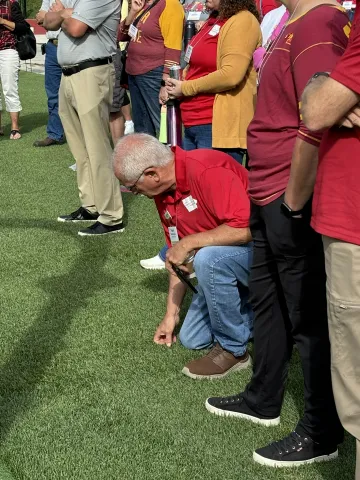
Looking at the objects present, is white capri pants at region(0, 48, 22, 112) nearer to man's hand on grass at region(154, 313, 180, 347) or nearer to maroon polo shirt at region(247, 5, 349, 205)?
man's hand on grass at region(154, 313, 180, 347)

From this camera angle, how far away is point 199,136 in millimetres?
5285

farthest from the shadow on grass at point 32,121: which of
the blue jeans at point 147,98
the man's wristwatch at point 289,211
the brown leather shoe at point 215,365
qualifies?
the man's wristwatch at point 289,211

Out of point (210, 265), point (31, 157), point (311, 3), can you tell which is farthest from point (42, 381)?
point (31, 157)

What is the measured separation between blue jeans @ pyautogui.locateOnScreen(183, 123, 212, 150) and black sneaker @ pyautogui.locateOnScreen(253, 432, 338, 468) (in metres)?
2.67

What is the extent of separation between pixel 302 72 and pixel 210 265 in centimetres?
134

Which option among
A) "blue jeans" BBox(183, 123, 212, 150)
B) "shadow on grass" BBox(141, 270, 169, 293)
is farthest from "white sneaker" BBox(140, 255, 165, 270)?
"blue jeans" BBox(183, 123, 212, 150)

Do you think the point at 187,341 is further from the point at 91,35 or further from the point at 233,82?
the point at 91,35

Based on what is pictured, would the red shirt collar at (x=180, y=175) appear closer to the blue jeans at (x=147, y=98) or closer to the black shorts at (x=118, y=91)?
the blue jeans at (x=147, y=98)

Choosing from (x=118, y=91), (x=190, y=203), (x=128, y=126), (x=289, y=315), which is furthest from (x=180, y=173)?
(x=128, y=126)

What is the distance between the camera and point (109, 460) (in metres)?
3.00

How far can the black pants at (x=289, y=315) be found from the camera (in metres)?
2.71

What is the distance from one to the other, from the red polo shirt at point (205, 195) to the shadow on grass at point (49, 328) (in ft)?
3.15

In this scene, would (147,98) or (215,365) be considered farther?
(147,98)

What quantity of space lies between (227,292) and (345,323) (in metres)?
1.44
